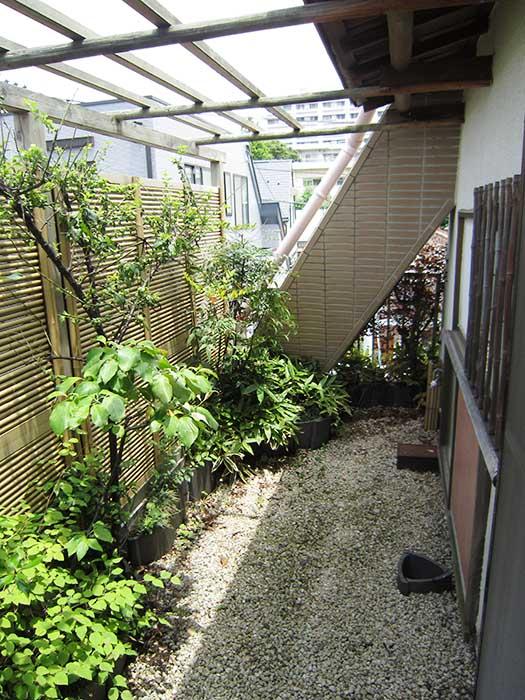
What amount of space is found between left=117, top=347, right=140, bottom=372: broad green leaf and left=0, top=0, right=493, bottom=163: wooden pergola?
4.59 ft

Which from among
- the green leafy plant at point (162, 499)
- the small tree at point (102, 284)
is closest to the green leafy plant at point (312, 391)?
the green leafy plant at point (162, 499)

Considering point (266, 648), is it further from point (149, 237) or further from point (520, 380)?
point (149, 237)

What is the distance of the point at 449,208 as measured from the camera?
565 cm

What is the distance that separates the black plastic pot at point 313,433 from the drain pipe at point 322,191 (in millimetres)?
2102

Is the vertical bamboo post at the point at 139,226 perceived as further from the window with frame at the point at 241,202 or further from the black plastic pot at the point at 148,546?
the window with frame at the point at 241,202

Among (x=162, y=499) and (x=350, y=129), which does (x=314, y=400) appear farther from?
(x=350, y=129)

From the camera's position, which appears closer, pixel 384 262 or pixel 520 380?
pixel 520 380

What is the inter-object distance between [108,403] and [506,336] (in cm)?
165

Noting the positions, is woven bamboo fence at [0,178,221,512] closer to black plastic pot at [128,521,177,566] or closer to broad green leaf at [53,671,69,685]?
black plastic pot at [128,521,177,566]

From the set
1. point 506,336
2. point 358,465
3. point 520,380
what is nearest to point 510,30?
point 506,336

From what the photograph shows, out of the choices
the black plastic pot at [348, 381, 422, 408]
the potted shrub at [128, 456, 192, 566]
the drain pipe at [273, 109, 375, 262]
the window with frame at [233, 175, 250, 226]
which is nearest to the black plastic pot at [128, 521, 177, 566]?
the potted shrub at [128, 456, 192, 566]

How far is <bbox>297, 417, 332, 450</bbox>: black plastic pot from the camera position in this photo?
563 centimetres

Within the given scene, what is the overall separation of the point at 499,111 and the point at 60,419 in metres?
2.82

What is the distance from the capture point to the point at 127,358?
230cm
